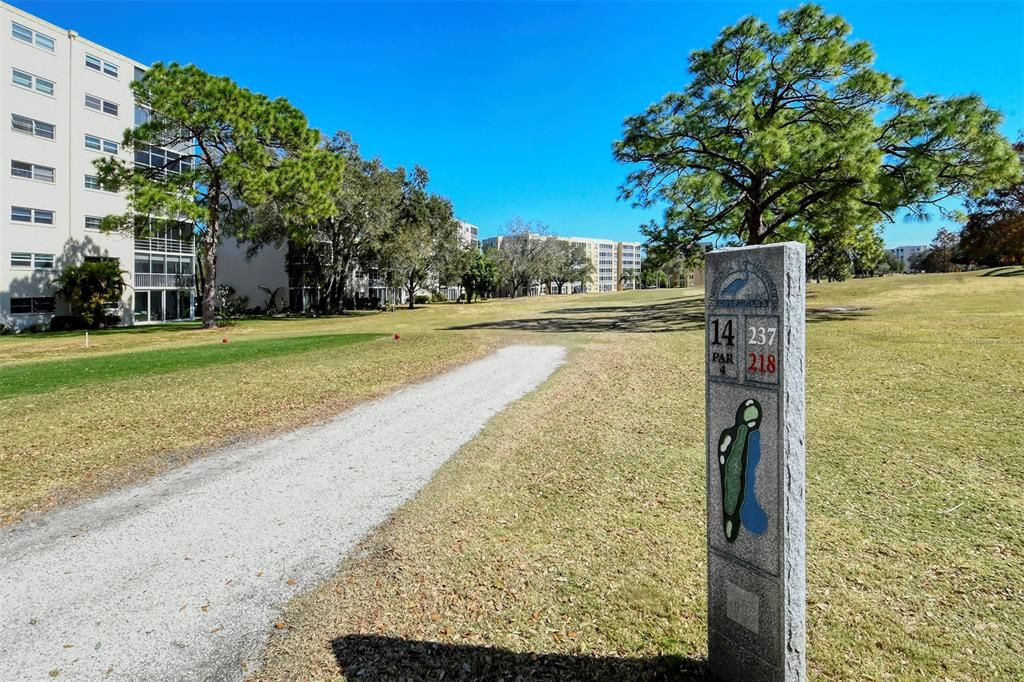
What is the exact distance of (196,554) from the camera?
395 cm

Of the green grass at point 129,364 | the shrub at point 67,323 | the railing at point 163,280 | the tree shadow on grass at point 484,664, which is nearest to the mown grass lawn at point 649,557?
the tree shadow on grass at point 484,664

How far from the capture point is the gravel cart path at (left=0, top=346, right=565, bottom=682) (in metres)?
2.88

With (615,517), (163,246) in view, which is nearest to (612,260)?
(163,246)

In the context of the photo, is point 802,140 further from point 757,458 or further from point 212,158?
point 212,158

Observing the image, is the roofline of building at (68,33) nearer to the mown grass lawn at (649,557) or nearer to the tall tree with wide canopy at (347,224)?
the tall tree with wide canopy at (347,224)

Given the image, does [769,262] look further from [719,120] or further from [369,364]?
[719,120]

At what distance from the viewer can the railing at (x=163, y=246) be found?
3541 cm

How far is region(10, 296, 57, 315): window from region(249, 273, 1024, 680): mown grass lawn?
35389 millimetres

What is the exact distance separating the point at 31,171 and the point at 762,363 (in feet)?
132

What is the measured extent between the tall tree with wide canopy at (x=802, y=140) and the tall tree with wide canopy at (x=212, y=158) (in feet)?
56.4

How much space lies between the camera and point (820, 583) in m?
3.40

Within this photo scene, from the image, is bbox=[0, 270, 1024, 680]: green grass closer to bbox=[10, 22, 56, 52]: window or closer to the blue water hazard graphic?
the blue water hazard graphic

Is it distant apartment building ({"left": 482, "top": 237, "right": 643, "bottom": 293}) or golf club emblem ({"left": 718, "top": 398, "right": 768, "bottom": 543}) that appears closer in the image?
golf club emblem ({"left": 718, "top": 398, "right": 768, "bottom": 543})

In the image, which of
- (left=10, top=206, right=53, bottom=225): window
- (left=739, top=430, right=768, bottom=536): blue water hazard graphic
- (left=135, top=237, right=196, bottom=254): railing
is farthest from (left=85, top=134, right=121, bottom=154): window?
(left=739, top=430, right=768, bottom=536): blue water hazard graphic
